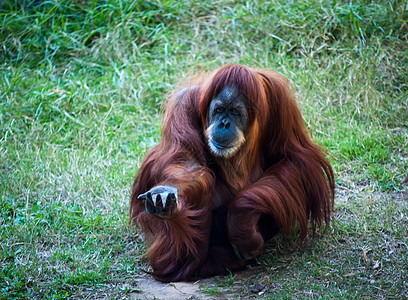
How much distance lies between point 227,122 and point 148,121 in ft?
6.85

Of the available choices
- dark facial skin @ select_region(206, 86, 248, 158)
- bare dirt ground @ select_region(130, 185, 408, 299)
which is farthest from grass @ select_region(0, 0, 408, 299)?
dark facial skin @ select_region(206, 86, 248, 158)

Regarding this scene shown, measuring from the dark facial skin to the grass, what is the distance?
70 centimetres

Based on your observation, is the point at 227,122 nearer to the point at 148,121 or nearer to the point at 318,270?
the point at 318,270

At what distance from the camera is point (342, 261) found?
114 inches

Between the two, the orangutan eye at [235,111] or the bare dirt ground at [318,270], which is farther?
the orangutan eye at [235,111]

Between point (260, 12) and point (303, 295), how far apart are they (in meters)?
3.87

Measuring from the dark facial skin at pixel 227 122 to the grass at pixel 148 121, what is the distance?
697 mm

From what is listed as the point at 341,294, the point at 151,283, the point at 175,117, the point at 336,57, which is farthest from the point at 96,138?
the point at 341,294

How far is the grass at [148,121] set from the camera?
9.52 feet

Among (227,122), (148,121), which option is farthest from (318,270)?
(148,121)

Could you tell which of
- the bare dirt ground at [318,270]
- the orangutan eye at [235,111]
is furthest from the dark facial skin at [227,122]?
the bare dirt ground at [318,270]

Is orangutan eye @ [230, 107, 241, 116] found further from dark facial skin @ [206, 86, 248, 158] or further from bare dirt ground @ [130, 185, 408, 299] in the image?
bare dirt ground @ [130, 185, 408, 299]

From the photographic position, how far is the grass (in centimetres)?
290

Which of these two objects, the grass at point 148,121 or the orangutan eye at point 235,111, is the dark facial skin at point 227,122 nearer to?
the orangutan eye at point 235,111
